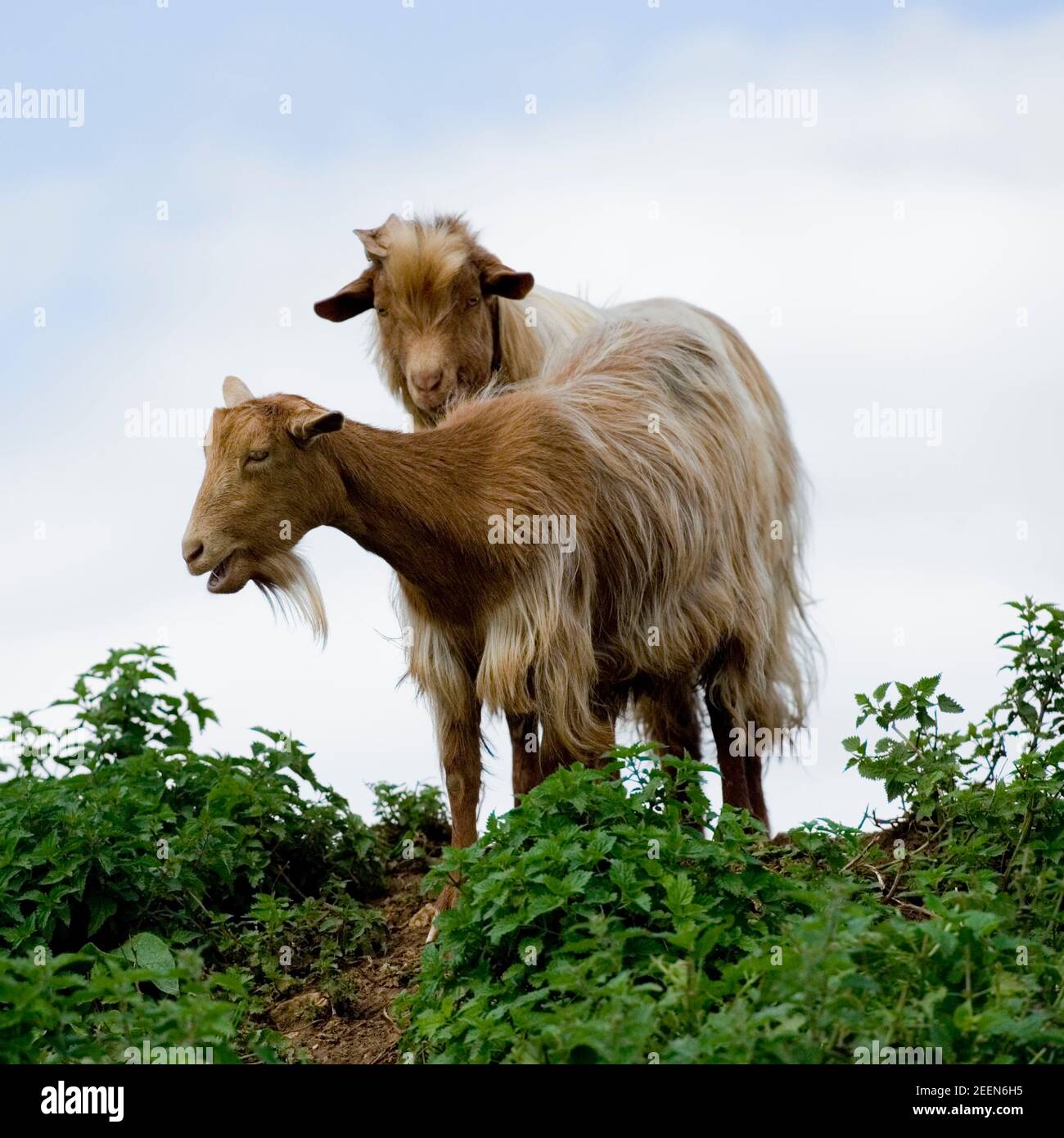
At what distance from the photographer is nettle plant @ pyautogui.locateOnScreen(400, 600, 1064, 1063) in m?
5.08

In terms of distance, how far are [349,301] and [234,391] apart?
68.1 inches

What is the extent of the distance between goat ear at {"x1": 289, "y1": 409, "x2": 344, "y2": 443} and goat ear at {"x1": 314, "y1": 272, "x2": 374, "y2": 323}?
2008mm

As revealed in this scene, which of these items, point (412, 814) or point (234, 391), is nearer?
point (234, 391)

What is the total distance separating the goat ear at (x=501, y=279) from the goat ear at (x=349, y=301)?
59cm

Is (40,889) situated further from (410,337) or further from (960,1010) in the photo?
(960,1010)

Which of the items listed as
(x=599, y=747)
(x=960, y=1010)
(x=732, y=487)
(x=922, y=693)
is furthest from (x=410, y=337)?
(x=960, y=1010)

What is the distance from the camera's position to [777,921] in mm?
6398

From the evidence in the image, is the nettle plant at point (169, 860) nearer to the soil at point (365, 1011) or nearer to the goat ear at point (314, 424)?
the soil at point (365, 1011)

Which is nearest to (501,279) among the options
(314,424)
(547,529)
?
(547,529)

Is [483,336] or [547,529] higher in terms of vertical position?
[483,336]

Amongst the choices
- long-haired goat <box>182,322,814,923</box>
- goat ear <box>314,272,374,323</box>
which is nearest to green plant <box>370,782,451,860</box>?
long-haired goat <box>182,322,814,923</box>

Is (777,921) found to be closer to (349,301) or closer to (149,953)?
(149,953)
